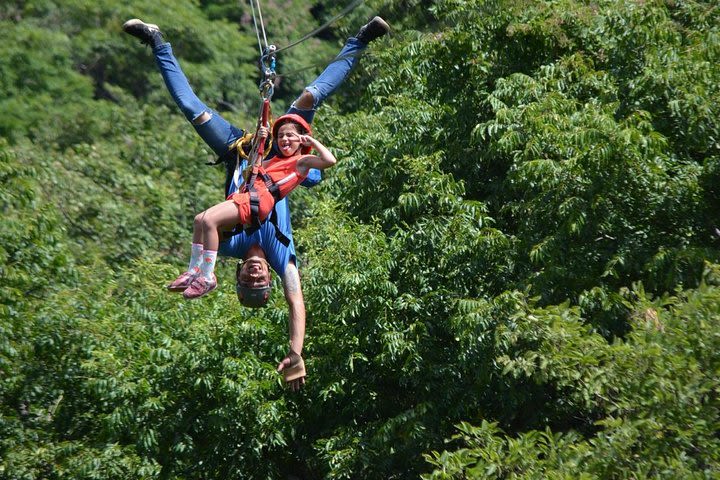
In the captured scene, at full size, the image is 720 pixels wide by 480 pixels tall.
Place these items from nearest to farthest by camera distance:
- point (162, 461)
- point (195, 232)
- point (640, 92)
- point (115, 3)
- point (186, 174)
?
point (195, 232) → point (640, 92) → point (162, 461) → point (186, 174) → point (115, 3)

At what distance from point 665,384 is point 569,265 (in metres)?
2.34

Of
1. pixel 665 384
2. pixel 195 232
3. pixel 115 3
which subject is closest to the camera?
pixel 195 232

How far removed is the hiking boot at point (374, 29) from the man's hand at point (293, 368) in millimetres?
2021

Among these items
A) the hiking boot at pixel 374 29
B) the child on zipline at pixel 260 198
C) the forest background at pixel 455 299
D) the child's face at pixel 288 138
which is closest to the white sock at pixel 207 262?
the child on zipline at pixel 260 198

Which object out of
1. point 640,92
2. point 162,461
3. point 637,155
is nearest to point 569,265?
point 637,155

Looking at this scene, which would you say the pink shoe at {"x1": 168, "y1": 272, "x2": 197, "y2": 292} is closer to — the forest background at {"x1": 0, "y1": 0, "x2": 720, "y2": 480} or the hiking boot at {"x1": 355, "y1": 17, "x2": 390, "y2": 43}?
the hiking boot at {"x1": 355, "y1": 17, "x2": 390, "y2": 43}

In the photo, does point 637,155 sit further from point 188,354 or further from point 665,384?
point 188,354

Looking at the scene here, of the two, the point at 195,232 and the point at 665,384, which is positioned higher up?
the point at 195,232

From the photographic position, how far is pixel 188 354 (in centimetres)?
1163

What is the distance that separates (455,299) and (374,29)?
10.6ft

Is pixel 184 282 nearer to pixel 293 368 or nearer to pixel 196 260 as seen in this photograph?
pixel 196 260

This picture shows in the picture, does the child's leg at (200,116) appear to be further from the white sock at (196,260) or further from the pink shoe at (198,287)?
the pink shoe at (198,287)

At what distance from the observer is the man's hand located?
25.3 ft

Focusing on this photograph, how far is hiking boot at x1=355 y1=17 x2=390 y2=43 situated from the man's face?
1.65m
